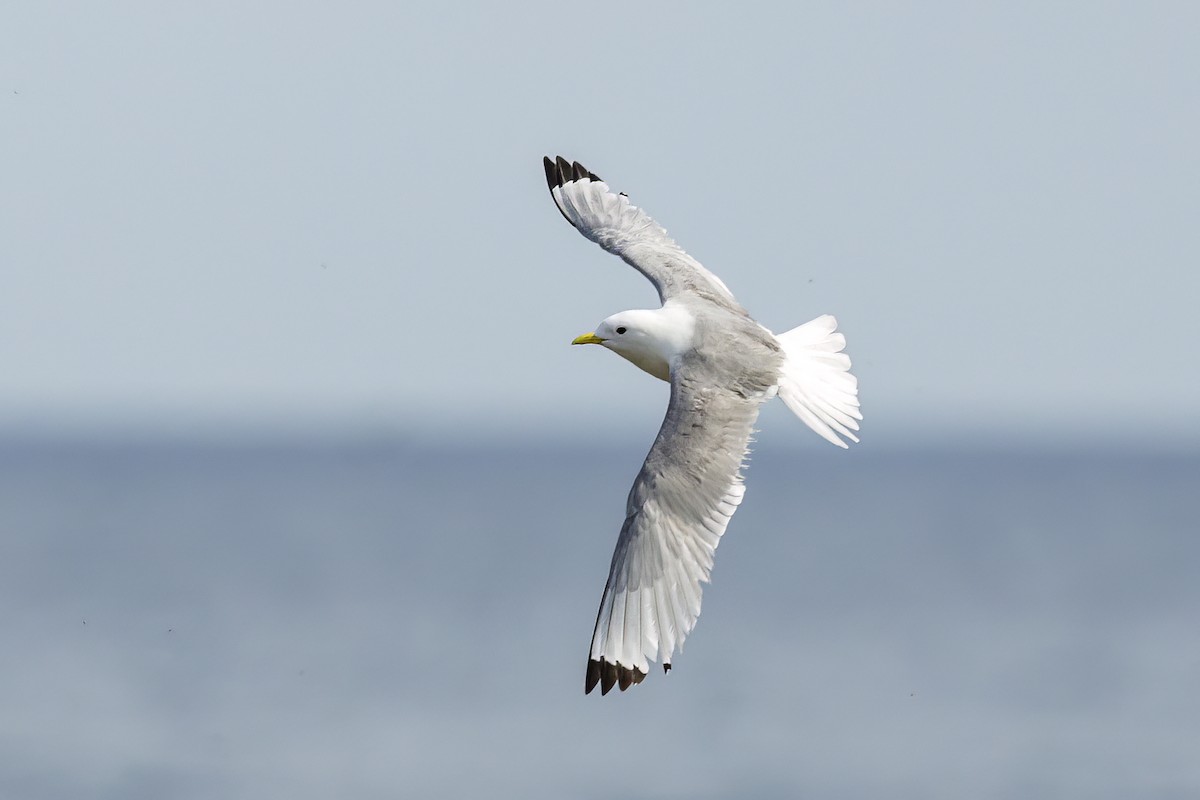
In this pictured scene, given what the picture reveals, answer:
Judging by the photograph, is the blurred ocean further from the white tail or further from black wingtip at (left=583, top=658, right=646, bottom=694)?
black wingtip at (left=583, top=658, right=646, bottom=694)

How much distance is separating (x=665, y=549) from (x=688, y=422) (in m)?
0.74

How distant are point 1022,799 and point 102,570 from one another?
27.7 meters

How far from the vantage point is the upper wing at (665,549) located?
10719mm

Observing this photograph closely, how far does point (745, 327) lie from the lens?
39.6ft

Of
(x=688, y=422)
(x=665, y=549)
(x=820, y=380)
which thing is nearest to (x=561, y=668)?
(x=820, y=380)

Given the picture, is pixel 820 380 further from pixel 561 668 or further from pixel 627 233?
pixel 561 668

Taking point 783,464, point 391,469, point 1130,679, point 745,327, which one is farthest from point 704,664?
point 783,464

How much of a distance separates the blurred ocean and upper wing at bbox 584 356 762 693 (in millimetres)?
12162

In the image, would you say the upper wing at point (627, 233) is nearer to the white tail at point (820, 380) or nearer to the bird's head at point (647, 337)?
the white tail at point (820, 380)

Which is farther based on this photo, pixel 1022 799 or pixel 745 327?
pixel 1022 799

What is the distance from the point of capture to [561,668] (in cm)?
3008

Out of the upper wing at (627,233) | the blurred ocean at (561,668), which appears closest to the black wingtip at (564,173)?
the upper wing at (627,233)

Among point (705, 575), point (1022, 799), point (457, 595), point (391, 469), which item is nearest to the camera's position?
point (705, 575)

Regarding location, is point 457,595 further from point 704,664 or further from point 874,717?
point 874,717
